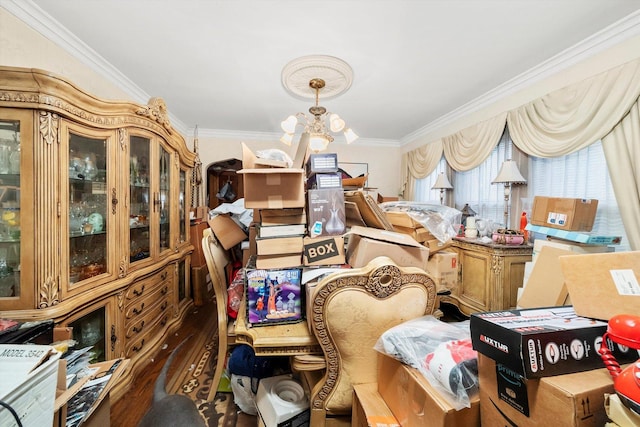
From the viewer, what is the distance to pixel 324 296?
930 mm

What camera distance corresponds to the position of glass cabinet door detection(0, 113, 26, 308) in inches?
49.6

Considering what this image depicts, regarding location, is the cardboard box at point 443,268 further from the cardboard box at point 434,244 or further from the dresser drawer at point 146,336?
the dresser drawer at point 146,336

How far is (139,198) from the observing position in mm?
2105

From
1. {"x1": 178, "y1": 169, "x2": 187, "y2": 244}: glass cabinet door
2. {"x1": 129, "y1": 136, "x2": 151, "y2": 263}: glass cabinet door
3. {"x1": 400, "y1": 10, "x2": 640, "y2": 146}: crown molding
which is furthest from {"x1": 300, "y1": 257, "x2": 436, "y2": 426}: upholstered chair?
{"x1": 178, "y1": 169, "x2": 187, "y2": 244}: glass cabinet door

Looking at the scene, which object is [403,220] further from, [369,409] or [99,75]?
[99,75]

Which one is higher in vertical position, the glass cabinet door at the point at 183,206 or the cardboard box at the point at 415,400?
the glass cabinet door at the point at 183,206

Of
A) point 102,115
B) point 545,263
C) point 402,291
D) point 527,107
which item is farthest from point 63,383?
point 527,107

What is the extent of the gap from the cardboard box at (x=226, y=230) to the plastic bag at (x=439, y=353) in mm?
1212

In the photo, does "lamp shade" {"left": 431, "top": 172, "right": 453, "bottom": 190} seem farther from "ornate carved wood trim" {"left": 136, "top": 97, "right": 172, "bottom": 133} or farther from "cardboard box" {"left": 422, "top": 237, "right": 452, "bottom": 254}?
"ornate carved wood trim" {"left": 136, "top": 97, "right": 172, "bottom": 133}

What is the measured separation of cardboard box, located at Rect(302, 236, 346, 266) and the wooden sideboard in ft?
5.26

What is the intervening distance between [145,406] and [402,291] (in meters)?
1.78

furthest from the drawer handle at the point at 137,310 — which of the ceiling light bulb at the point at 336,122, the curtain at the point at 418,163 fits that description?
the curtain at the point at 418,163

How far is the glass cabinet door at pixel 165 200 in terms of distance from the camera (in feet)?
7.78

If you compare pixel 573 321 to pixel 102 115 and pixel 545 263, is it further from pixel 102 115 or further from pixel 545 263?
pixel 102 115
